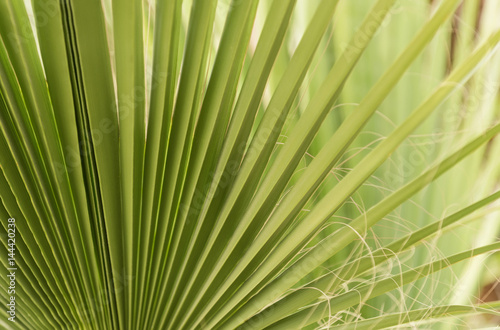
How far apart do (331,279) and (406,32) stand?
1.78 ft

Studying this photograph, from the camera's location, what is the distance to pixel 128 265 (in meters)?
0.60

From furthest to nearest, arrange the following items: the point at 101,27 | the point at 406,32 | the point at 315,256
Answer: the point at 406,32, the point at 315,256, the point at 101,27

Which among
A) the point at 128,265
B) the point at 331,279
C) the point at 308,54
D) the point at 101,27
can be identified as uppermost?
the point at 101,27

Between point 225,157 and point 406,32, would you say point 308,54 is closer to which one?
point 225,157

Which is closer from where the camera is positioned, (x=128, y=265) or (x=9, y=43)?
(x=9, y=43)

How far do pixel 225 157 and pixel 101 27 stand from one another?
22 centimetres

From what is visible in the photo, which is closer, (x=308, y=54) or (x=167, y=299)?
(x=308, y=54)

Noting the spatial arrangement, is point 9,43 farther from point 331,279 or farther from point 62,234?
point 331,279

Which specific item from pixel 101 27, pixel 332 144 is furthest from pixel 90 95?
A: pixel 332 144

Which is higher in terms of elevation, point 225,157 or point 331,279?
point 225,157

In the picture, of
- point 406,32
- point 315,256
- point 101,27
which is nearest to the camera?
point 101,27

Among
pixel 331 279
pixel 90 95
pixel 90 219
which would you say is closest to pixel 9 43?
pixel 90 95

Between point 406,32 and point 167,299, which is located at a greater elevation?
point 406,32

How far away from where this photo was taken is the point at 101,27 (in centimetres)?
47
